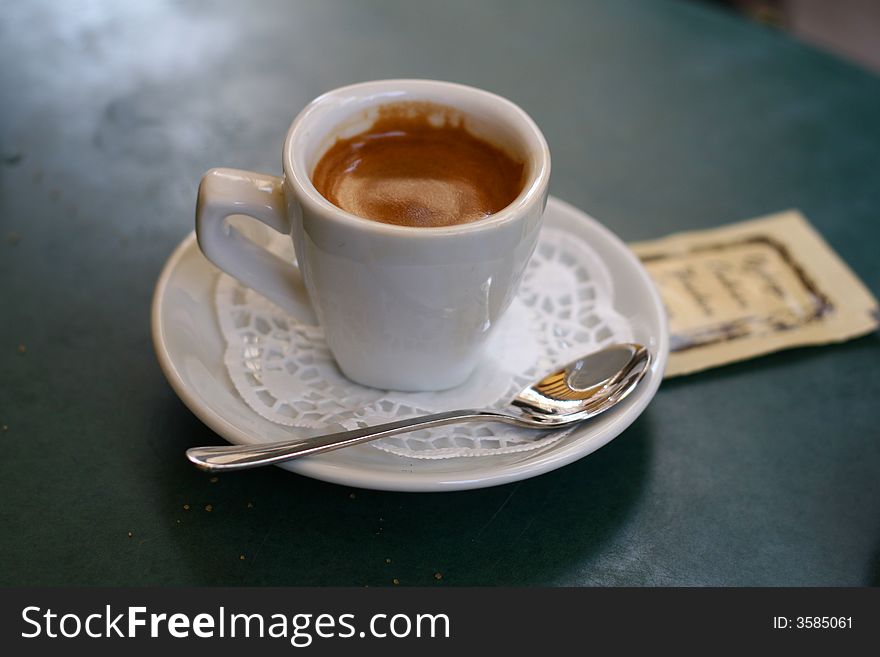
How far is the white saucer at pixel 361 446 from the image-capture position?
0.69m

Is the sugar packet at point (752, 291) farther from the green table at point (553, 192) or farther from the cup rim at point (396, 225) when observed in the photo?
the cup rim at point (396, 225)

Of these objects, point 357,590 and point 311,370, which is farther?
point 311,370

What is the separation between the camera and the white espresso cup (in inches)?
28.0

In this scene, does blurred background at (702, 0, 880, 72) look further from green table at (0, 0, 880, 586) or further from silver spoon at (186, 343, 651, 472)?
silver spoon at (186, 343, 651, 472)

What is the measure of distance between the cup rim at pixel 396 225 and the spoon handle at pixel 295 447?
170mm

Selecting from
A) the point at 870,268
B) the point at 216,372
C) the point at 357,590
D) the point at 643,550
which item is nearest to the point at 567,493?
the point at 643,550

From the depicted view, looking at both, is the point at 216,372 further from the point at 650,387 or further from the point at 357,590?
the point at 650,387

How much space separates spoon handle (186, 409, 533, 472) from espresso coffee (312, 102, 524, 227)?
191mm

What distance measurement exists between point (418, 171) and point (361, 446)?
0.31 metres

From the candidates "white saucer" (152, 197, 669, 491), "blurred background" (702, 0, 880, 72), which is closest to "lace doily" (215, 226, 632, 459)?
"white saucer" (152, 197, 669, 491)

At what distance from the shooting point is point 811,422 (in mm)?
899

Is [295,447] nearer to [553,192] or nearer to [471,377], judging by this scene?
[471,377]

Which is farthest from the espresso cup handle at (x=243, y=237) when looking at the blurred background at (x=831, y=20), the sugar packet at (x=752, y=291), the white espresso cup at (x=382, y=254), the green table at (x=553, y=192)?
the blurred background at (x=831, y=20)

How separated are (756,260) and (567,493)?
1.64 ft
